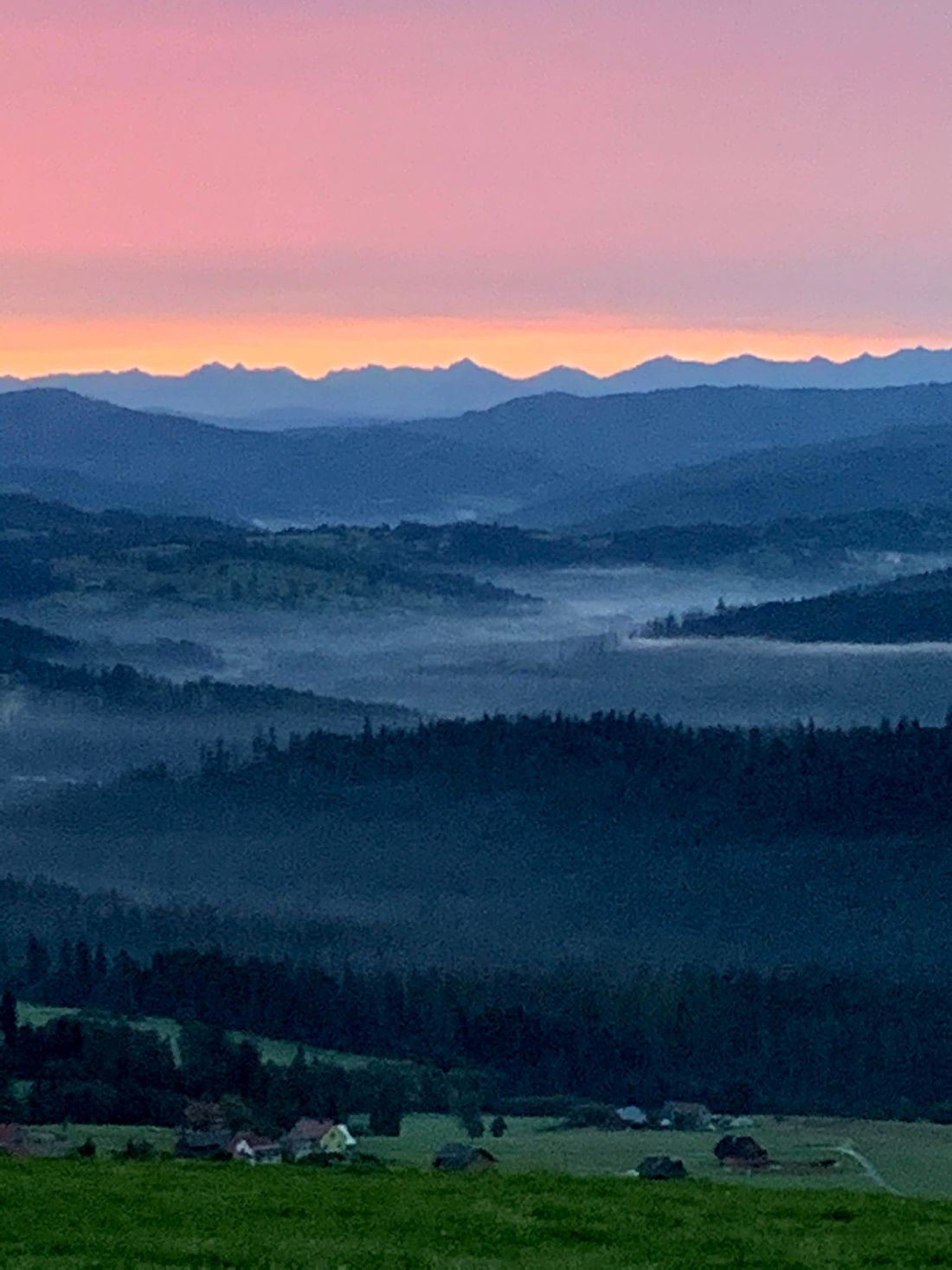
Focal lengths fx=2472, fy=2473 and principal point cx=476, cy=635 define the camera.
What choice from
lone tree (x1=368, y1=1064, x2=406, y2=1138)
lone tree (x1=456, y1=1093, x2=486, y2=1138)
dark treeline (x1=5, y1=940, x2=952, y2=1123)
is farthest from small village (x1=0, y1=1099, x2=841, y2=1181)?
dark treeline (x1=5, y1=940, x2=952, y2=1123)

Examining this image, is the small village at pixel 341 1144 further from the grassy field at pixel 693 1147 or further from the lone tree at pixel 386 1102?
the lone tree at pixel 386 1102

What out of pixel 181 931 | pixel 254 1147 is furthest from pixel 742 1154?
pixel 181 931

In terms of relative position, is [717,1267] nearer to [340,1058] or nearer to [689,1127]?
[689,1127]

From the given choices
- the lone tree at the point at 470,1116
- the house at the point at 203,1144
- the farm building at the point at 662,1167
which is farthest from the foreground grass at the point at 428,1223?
the lone tree at the point at 470,1116

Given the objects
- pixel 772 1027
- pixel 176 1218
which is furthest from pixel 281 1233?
pixel 772 1027

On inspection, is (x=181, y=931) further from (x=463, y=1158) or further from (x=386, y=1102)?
(x=463, y=1158)
